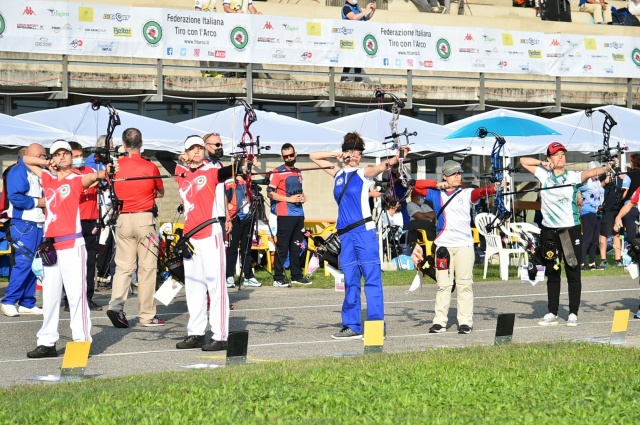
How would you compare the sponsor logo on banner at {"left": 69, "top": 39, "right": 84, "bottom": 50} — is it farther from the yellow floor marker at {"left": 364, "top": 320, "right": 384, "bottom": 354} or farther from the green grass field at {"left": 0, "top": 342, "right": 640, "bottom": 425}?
the green grass field at {"left": 0, "top": 342, "right": 640, "bottom": 425}

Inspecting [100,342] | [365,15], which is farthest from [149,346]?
[365,15]

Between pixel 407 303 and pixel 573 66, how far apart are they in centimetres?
1366

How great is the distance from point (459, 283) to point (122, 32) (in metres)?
12.3

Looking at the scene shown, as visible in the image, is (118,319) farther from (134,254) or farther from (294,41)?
(294,41)

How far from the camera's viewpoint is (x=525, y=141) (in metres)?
22.0

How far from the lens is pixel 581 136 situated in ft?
74.9

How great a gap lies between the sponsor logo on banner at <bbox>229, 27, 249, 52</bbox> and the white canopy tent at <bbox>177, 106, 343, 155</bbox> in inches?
117

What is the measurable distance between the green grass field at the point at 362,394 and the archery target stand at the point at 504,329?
120cm

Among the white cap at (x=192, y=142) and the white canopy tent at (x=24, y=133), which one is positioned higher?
the white canopy tent at (x=24, y=133)

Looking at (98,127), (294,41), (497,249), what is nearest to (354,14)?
(294,41)

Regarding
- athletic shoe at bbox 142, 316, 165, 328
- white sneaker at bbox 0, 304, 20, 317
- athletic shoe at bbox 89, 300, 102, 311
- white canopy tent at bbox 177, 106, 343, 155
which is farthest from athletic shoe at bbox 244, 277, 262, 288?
white sneaker at bbox 0, 304, 20, 317

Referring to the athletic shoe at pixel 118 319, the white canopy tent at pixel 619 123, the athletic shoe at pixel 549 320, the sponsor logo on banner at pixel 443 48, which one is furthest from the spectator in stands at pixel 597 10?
the athletic shoe at pixel 118 319

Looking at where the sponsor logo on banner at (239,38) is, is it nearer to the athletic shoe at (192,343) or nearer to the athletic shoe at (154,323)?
the athletic shoe at (154,323)

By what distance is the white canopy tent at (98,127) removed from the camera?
1902cm
